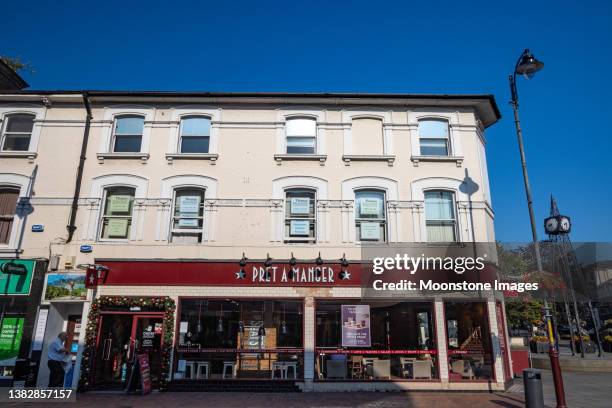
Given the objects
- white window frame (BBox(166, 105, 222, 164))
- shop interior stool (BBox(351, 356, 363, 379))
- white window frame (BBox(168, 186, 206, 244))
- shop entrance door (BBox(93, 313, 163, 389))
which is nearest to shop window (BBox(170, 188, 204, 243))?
white window frame (BBox(168, 186, 206, 244))

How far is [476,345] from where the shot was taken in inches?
497

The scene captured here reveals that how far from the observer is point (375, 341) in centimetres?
1264

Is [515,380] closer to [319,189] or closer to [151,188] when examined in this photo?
[319,189]

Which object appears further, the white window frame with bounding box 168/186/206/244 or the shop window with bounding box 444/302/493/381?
the white window frame with bounding box 168/186/206/244

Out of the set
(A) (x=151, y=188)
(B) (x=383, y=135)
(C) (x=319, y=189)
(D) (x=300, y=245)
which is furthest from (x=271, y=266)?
(B) (x=383, y=135)

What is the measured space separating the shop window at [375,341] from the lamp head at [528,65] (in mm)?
7118

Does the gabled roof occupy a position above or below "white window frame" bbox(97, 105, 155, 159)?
above

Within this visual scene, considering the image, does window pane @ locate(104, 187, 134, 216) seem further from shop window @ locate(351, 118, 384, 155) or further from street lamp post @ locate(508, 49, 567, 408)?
street lamp post @ locate(508, 49, 567, 408)

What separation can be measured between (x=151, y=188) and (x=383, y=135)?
807cm

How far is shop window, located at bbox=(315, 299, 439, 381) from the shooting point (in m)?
12.3

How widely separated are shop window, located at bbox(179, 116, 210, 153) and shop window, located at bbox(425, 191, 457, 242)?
7827mm

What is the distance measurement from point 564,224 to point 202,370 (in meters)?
14.0

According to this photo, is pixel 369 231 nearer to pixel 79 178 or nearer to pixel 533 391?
pixel 533 391

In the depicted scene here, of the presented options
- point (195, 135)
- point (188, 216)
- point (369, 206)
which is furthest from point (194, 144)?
point (369, 206)
